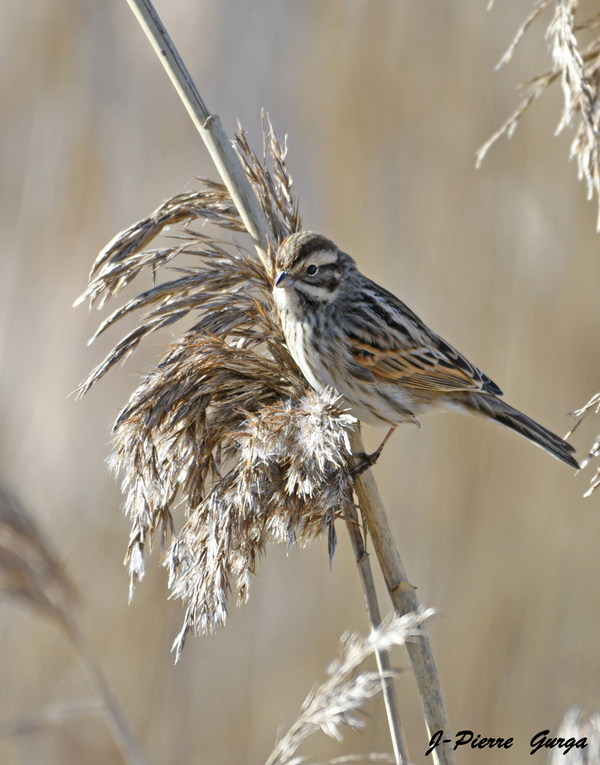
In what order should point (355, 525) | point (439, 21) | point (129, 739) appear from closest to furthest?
point (129, 739) → point (355, 525) → point (439, 21)

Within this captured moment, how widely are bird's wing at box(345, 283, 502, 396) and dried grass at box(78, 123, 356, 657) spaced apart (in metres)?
0.53

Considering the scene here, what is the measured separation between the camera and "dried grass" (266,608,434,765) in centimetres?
89

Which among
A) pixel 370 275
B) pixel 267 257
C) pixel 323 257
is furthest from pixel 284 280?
pixel 370 275

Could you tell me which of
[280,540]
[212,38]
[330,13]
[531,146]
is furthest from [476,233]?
[280,540]

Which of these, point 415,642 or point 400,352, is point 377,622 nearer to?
point 415,642

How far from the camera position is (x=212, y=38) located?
285 cm

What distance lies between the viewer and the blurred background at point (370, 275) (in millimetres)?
2801

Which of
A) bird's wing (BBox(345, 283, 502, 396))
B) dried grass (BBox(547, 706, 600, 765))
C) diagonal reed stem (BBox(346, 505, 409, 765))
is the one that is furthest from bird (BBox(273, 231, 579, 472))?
dried grass (BBox(547, 706, 600, 765))

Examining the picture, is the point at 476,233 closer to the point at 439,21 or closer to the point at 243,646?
the point at 439,21

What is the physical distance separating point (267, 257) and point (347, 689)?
2.75ft

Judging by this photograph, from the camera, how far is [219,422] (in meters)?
1.36

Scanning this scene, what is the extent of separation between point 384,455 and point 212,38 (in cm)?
196

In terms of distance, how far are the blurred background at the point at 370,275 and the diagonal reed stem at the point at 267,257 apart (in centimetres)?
154

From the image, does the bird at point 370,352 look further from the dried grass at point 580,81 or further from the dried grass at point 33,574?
the dried grass at point 33,574
